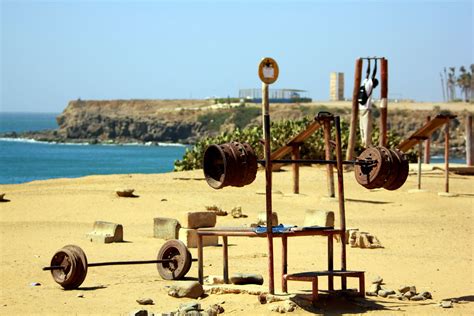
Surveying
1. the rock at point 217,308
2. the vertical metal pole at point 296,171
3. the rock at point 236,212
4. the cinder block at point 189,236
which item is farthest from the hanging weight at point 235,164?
the vertical metal pole at point 296,171

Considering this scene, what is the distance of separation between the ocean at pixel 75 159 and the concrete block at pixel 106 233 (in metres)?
33.2

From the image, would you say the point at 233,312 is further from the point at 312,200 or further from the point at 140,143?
the point at 140,143

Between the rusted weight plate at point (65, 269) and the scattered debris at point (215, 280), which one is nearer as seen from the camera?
the scattered debris at point (215, 280)

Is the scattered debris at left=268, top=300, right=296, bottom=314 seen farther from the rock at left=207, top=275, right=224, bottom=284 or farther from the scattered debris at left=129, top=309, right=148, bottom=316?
the rock at left=207, top=275, right=224, bottom=284

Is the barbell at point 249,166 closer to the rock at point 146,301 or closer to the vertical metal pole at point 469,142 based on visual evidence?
the rock at point 146,301

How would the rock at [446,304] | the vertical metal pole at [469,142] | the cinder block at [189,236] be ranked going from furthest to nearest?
the vertical metal pole at [469,142]
the cinder block at [189,236]
the rock at [446,304]

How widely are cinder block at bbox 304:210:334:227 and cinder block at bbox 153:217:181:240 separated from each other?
224 cm

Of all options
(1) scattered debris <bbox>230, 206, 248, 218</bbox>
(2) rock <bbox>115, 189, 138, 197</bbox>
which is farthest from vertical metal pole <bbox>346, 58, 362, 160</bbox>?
(1) scattered debris <bbox>230, 206, 248, 218</bbox>

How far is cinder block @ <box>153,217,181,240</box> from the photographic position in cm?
1639

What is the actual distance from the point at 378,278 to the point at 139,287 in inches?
109

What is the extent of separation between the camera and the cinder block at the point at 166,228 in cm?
1639

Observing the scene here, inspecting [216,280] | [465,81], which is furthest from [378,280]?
[465,81]

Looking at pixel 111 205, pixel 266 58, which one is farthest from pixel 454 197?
pixel 266 58

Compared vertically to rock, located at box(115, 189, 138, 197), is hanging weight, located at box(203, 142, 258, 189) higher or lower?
higher
